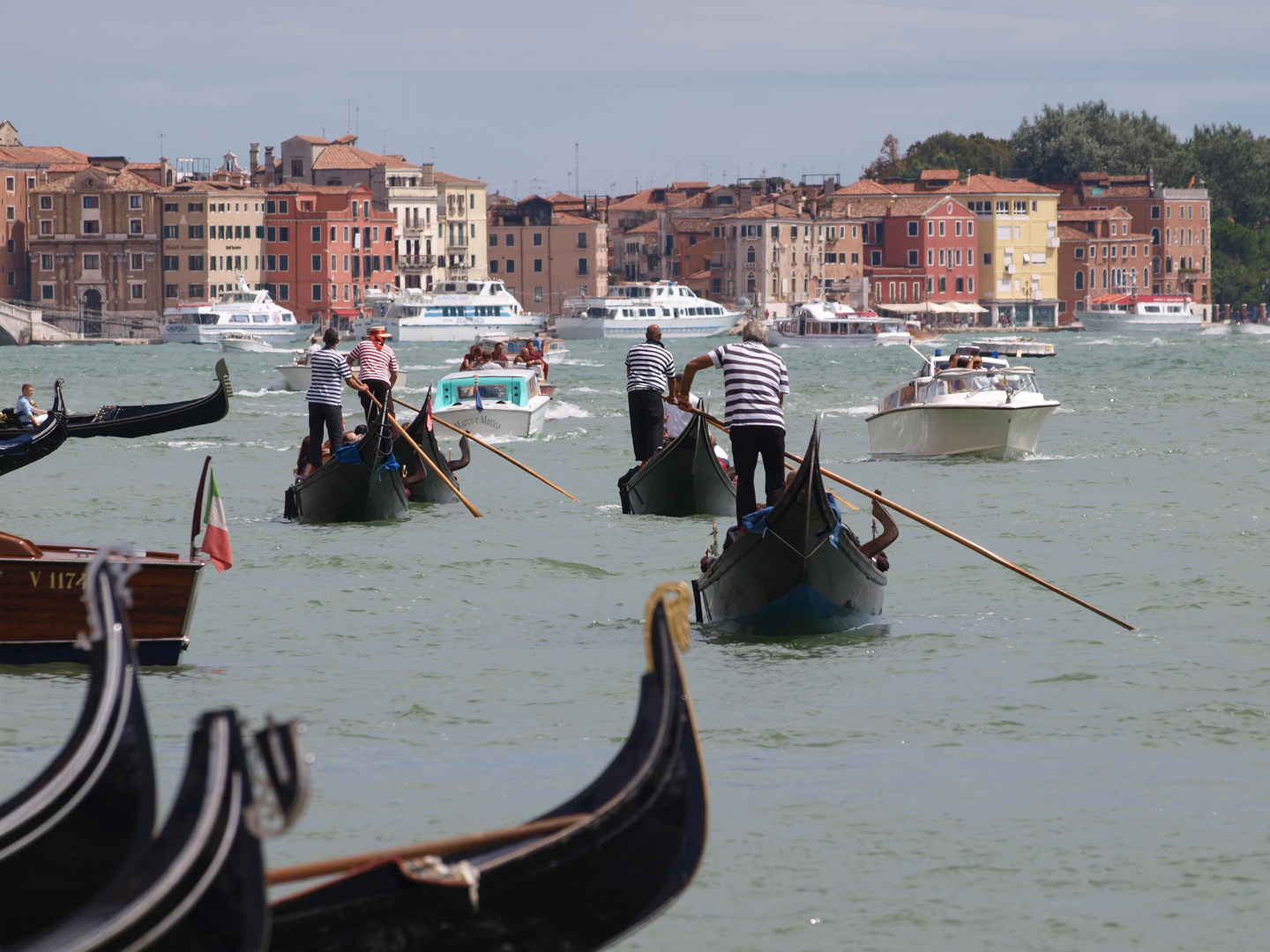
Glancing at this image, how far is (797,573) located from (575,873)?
11.8 ft

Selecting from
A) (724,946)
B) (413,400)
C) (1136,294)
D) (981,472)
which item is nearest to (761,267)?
(1136,294)

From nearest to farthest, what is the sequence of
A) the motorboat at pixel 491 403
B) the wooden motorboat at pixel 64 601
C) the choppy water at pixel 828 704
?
the choppy water at pixel 828 704 → the wooden motorboat at pixel 64 601 → the motorboat at pixel 491 403

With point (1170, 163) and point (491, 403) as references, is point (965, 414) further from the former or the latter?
point (1170, 163)

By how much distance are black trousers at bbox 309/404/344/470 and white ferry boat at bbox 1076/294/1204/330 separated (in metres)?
59.3

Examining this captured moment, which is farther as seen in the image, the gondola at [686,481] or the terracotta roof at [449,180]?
the terracotta roof at [449,180]

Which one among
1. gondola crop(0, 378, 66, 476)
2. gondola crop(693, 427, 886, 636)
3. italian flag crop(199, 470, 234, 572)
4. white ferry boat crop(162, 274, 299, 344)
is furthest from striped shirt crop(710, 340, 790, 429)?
white ferry boat crop(162, 274, 299, 344)

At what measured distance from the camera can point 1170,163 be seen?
7325cm

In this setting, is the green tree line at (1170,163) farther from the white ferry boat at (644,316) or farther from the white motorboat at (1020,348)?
the white motorboat at (1020,348)

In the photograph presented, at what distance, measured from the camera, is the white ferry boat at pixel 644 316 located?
60.7 meters

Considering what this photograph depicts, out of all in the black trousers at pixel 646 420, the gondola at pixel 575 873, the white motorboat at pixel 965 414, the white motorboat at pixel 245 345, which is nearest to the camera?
the gondola at pixel 575 873

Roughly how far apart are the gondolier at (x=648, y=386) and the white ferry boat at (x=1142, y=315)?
58444mm

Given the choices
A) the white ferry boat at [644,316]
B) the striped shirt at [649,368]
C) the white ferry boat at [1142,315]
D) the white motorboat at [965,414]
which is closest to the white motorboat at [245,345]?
the white ferry boat at [644,316]

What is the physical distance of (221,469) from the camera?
14789 millimetres

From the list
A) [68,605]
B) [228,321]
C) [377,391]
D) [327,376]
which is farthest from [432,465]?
[228,321]
